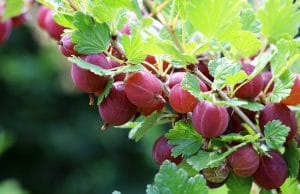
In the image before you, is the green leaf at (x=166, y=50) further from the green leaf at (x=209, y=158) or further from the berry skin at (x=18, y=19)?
the berry skin at (x=18, y=19)

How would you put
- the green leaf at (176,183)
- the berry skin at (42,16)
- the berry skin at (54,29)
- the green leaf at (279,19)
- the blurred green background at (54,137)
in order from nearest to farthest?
the green leaf at (176,183), the green leaf at (279,19), the berry skin at (54,29), the berry skin at (42,16), the blurred green background at (54,137)

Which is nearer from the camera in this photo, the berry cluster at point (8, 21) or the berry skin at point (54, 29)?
the berry skin at point (54, 29)

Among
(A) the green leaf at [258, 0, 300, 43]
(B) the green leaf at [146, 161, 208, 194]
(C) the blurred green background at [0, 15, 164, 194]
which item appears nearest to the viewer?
(B) the green leaf at [146, 161, 208, 194]

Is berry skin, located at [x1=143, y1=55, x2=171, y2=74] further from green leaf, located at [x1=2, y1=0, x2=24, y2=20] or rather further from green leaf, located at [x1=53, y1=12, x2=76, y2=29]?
green leaf, located at [x1=2, y1=0, x2=24, y2=20]

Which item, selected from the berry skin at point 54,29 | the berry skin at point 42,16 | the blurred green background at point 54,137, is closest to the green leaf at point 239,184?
the berry skin at point 54,29

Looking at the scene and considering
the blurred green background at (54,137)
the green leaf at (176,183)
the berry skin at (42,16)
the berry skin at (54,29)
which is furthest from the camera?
the blurred green background at (54,137)

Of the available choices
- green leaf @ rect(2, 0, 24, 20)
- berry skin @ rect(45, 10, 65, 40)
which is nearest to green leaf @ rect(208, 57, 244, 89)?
berry skin @ rect(45, 10, 65, 40)

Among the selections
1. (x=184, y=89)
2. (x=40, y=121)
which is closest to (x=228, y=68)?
(x=184, y=89)

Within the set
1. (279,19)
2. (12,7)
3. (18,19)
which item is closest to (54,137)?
(18,19)
